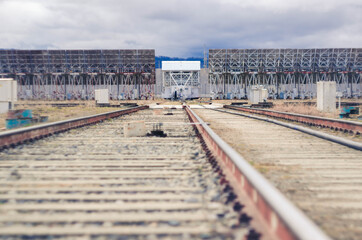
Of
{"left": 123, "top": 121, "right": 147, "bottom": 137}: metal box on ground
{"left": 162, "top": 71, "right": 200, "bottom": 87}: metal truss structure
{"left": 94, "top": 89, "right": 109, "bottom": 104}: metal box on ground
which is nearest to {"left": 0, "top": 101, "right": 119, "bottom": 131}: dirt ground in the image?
{"left": 123, "top": 121, "right": 147, "bottom": 137}: metal box on ground

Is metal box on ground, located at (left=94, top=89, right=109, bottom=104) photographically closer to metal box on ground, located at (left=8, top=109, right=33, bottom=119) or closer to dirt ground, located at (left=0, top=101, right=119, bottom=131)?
dirt ground, located at (left=0, top=101, right=119, bottom=131)

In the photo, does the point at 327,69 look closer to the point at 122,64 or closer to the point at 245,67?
the point at 245,67

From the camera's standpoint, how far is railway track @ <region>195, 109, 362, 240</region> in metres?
2.72

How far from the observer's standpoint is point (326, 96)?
17859mm

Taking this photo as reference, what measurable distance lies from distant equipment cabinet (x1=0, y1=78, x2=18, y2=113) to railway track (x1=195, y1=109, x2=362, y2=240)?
1039cm

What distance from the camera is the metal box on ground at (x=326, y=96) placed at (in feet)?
57.7

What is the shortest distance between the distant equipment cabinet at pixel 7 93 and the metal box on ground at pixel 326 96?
15441mm

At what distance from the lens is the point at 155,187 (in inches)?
139

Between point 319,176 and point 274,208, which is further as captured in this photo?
point 319,176

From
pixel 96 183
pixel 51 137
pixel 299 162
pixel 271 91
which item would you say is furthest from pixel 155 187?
pixel 271 91

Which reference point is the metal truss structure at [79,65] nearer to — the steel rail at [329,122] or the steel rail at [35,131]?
the steel rail at [329,122]

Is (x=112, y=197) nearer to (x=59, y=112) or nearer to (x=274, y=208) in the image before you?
(x=274, y=208)

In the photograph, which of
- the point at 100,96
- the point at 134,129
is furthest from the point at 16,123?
the point at 100,96

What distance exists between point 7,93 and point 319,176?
515 inches
